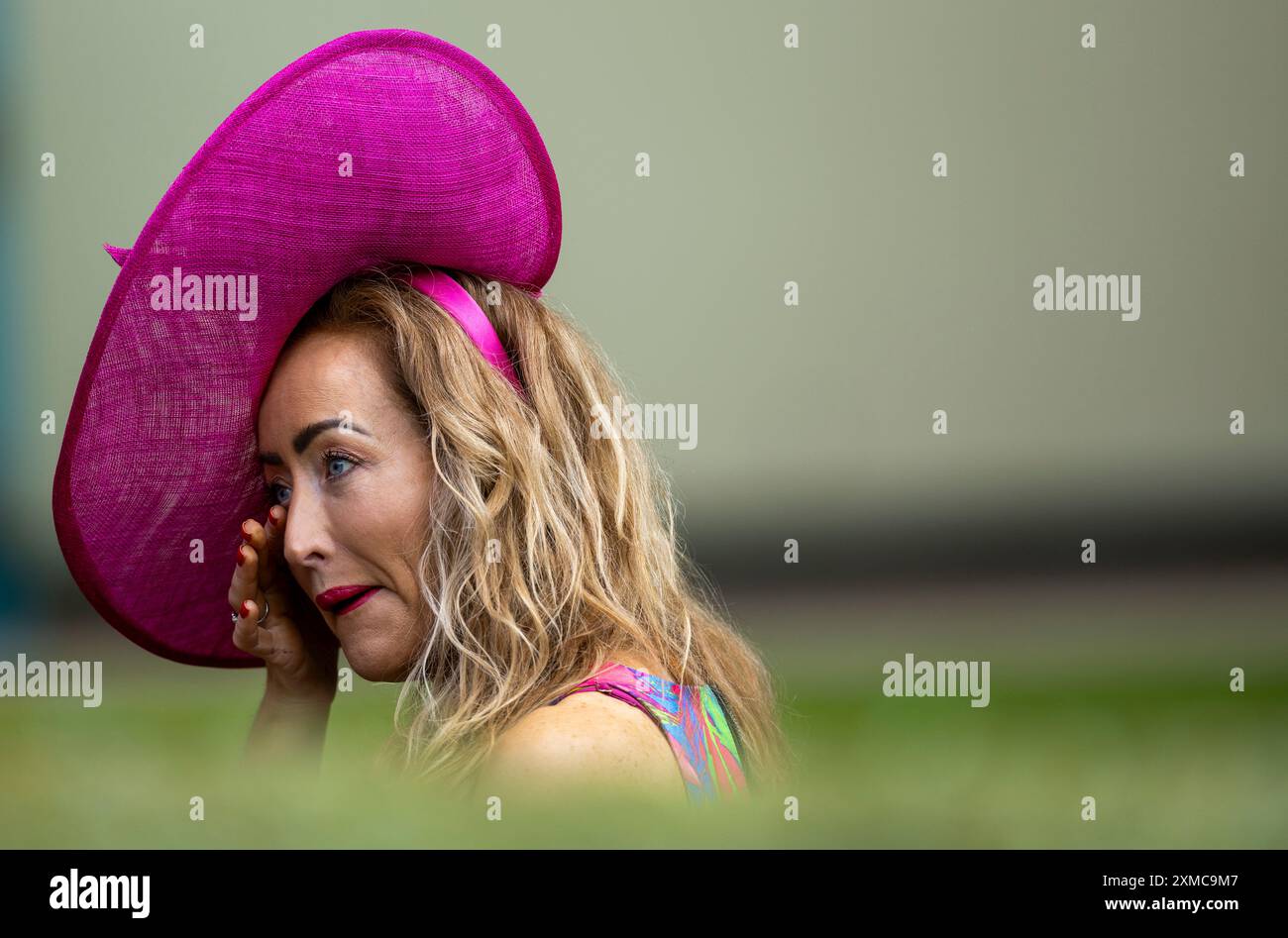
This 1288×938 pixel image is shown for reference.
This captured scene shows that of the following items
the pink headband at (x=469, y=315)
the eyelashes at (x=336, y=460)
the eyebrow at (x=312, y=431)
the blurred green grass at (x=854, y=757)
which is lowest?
the blurred green grass at (x=854, y=757)

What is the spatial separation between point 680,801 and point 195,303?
4.21 feet

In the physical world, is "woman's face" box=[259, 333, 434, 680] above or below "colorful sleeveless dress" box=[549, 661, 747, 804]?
above

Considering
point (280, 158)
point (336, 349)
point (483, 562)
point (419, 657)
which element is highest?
point (280, 158)

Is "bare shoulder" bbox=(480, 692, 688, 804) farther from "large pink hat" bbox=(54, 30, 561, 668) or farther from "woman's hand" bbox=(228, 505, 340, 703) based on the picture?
"large pink hat" bbox=(54, 30, 561, 668)

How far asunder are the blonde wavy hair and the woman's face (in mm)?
35

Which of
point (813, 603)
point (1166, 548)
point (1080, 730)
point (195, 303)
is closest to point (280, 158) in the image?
point (195, 303)

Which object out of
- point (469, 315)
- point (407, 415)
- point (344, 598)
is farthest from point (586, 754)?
point (469, 315)

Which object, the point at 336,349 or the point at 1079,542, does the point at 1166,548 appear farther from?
the point at 336,349

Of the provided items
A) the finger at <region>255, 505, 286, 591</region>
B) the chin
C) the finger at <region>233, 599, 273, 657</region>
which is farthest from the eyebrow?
the finger at <region>233, 599, 273, 657</region>

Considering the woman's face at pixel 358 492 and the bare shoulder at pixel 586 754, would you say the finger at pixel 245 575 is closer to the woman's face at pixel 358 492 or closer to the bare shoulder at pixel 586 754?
the woman's face at pixel 358 492

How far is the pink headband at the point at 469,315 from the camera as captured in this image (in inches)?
102

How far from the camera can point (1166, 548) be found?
5.96 metres

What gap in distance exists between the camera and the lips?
2480 mm

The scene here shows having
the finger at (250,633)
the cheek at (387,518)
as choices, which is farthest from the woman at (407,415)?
the finger at (250,633)
